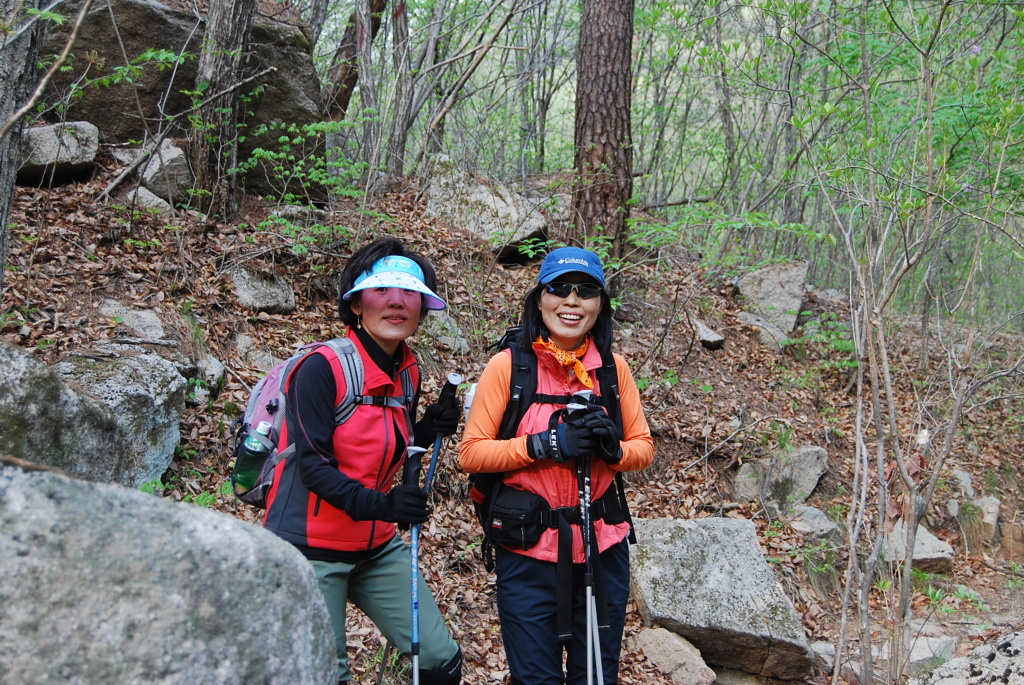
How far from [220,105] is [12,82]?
14.1ft

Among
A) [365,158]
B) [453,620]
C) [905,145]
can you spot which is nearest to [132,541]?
[453,620]

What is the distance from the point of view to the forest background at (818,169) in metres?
3.97

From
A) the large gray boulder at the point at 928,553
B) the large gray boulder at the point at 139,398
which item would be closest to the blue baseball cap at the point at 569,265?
the large gray boulder at the point at 139,398

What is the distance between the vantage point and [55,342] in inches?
206

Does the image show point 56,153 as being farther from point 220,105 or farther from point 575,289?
point 575,289

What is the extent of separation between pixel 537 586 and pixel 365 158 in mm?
7940

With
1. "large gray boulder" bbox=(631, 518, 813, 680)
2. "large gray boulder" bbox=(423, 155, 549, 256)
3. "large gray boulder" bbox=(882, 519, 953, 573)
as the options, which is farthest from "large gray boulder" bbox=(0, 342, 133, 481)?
"large gray boulder" bbox=(882, 519, 953, 573)

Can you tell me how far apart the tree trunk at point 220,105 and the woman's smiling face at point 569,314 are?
566 cm

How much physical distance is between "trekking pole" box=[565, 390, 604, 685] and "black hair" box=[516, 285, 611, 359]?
309 mm

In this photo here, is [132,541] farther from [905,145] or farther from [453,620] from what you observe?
[905,145]

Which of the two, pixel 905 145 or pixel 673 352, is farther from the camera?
pixel 905 145

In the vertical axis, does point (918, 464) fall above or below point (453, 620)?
above

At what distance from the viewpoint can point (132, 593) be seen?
4.28 feet

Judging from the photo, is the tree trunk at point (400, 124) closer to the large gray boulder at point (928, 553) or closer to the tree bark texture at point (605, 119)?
the tree bark texture at point (605, 119)
